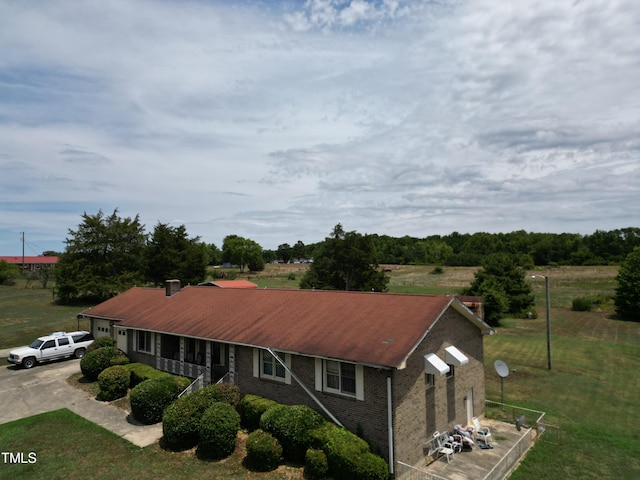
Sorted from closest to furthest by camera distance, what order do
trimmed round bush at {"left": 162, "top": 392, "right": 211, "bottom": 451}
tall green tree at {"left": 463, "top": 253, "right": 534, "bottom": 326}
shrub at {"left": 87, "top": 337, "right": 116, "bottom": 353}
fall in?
trimmed round bush at {"left": 162, "top": 392, "right": 211, "bottom": 451} < shrub at {"left": 87, "top": 337, "right": 116, "bottom": 353} < tall green tree at {"left": 463, "top": 253, "right": 534, "bottom": 326}

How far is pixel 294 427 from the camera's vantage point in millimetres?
13797

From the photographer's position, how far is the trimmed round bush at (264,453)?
1338 centimetres

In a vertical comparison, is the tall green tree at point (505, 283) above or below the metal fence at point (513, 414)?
above

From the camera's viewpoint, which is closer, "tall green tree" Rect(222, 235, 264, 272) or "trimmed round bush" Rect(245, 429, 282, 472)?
"trimmed round bush" Rect(245, 429, 282, 472)

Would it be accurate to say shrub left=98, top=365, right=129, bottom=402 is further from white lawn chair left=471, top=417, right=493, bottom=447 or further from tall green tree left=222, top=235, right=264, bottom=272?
tall green tree left=222, top=235, right=264, bottom=272

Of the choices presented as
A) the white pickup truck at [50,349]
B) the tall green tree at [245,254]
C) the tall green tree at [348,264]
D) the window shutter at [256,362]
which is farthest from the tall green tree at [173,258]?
the tall green tree at [245,254]

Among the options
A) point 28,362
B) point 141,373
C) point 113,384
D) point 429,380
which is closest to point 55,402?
point 113,384

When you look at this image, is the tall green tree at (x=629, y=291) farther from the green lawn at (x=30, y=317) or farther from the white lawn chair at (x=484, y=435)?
the green lawn at (x=30, y=317)

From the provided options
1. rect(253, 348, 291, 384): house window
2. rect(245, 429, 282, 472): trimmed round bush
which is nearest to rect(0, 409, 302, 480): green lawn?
rect(245, 429, 282, 472): trimmed round bush

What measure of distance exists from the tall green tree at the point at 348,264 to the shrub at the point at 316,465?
3802 cm

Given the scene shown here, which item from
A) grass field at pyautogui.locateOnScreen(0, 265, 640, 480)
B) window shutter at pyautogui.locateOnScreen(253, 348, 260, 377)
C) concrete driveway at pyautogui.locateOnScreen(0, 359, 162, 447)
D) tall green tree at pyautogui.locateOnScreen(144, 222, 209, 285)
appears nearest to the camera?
grass field at pyautogui.locateOnScreen(0, 265, 640, 480)

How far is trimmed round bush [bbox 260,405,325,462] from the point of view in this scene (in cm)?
1370

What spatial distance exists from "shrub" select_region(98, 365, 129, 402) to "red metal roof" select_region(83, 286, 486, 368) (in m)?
2.61

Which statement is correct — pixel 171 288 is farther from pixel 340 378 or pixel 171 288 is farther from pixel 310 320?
pixel 340 378
